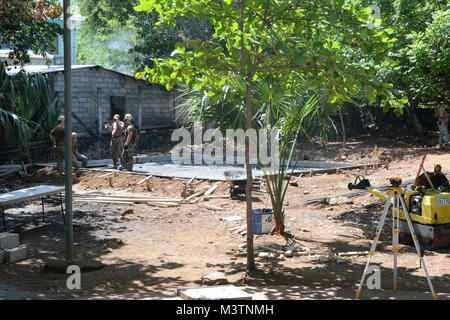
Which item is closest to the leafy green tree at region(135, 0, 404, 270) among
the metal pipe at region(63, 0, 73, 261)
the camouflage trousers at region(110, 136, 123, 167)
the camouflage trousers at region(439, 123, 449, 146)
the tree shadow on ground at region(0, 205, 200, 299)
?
the metal pipe at region(63, 0, 73, 261)

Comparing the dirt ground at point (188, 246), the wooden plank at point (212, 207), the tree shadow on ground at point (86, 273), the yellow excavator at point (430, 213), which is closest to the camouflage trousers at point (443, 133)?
the dirt ground at point (188, 246)

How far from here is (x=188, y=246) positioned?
9742 mm

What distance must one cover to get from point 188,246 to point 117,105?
16.9m

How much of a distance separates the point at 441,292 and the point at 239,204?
6.85 meters

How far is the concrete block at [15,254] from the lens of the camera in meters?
8.20

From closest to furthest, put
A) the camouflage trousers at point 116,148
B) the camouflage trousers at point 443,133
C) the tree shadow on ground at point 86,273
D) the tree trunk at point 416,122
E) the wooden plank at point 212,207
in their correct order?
the tree shadow on ground at point 86,273, the wooden plank at point 212,207, the camouflage trousers at point 116,148, the camouflage trousers at point 443,133, the tree trunk at point 416,122

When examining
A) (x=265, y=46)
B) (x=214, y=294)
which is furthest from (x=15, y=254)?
(x=265, y=46)

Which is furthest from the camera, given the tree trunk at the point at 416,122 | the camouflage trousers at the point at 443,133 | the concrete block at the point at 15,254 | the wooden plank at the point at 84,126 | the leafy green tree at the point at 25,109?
the tree trunk at the point at 416,122

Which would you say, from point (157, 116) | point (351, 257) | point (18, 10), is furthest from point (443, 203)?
point (157, 116)

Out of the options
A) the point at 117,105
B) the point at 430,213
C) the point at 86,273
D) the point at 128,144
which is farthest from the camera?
the point at 117,105

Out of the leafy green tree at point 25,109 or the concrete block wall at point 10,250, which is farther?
the leafy green tree at point 25,109

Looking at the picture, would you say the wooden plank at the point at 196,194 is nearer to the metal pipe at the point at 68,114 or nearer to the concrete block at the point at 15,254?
the concrete block at the point at 15,254

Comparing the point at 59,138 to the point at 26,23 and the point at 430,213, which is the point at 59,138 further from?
the point at 430,213

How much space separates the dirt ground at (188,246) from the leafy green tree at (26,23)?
413 centimetres
